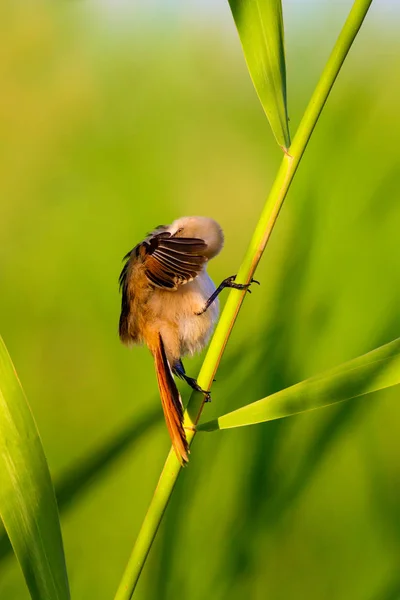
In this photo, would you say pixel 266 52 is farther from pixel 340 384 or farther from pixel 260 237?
pixel 340 384

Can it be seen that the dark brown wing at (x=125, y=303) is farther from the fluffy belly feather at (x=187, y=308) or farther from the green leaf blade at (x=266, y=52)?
the green leaf blade at (x=266, y=52)

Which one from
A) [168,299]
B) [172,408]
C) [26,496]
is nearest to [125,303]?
[168,299]

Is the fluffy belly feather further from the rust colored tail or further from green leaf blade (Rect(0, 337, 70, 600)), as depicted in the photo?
green leaf blade (Rect(0, 337, 70, 600))

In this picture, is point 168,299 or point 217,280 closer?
point 168,299

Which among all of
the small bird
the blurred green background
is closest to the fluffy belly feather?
the small bird

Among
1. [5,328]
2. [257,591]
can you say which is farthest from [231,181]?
[257,591]

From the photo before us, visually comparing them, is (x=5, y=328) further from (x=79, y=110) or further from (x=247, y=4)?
(x=247, y=4)

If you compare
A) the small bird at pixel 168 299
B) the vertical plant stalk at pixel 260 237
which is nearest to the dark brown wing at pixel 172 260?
the small bird at pixel 168 299
